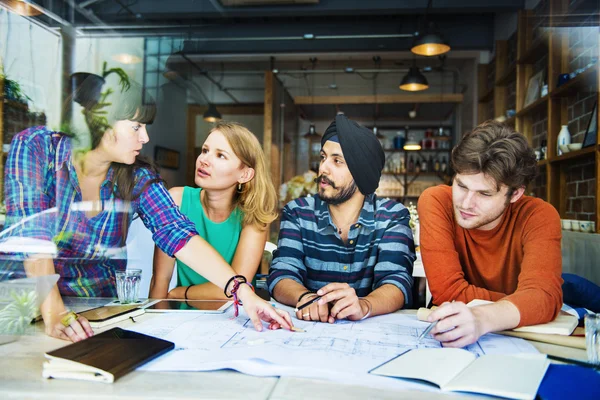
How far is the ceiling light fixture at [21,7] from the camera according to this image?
140cm

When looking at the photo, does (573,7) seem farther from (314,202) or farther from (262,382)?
(262,382)

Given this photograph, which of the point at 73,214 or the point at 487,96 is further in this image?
the point at 487,96

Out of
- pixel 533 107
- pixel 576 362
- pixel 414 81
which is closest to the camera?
pixel 576 362

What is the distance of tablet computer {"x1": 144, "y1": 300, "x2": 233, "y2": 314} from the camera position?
129cm

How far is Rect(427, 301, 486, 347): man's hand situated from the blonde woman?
2.99ft

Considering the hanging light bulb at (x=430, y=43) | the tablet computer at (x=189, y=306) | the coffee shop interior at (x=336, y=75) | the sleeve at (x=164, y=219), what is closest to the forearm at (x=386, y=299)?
the tablet computer at (x=189, y=306)

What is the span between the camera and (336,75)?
8766 mm

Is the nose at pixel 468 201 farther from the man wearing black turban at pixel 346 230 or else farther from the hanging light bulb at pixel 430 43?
the hanging light bulb at pixel 430 43

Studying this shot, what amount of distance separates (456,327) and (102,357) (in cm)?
66

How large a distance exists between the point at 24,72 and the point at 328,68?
655 cm

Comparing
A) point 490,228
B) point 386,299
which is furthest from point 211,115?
point 386,299

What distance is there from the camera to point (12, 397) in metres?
0.73

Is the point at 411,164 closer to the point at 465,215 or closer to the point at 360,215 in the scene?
the point at 360,215

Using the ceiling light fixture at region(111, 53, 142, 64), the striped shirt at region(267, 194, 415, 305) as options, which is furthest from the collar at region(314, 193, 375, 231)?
the ceiling light fixture at region(111, 53, 142, 64)
